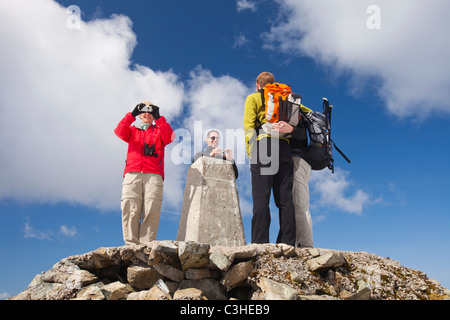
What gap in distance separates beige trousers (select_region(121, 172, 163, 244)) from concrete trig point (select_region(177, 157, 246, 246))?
1.88 feet

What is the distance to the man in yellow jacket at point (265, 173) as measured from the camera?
603 centimetres

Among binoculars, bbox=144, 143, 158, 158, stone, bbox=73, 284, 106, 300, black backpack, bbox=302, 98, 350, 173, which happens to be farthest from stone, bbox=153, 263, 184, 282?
black backpack, bbox=302, 98, 350, 173

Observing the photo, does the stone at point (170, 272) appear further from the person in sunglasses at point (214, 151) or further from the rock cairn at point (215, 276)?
the person in sunglasses at point (214, 151)

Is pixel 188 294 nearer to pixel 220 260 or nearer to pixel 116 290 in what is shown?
pixel 220 260

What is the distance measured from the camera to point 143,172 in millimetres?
7316

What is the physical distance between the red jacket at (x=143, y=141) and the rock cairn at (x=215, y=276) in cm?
211

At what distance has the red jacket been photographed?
7.38 meters

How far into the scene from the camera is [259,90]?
676 centimetres

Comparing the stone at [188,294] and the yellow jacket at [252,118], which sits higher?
the yellow jacket at [252,118]

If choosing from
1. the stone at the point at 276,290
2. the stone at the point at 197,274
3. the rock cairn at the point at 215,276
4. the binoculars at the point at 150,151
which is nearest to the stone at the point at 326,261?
the rock cairn at the point at 215,276

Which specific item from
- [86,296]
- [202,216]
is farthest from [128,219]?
[86,296]

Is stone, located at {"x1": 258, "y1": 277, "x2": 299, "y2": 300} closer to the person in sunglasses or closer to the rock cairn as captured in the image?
the rock cairn

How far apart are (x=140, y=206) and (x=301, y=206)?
10.7 ft
